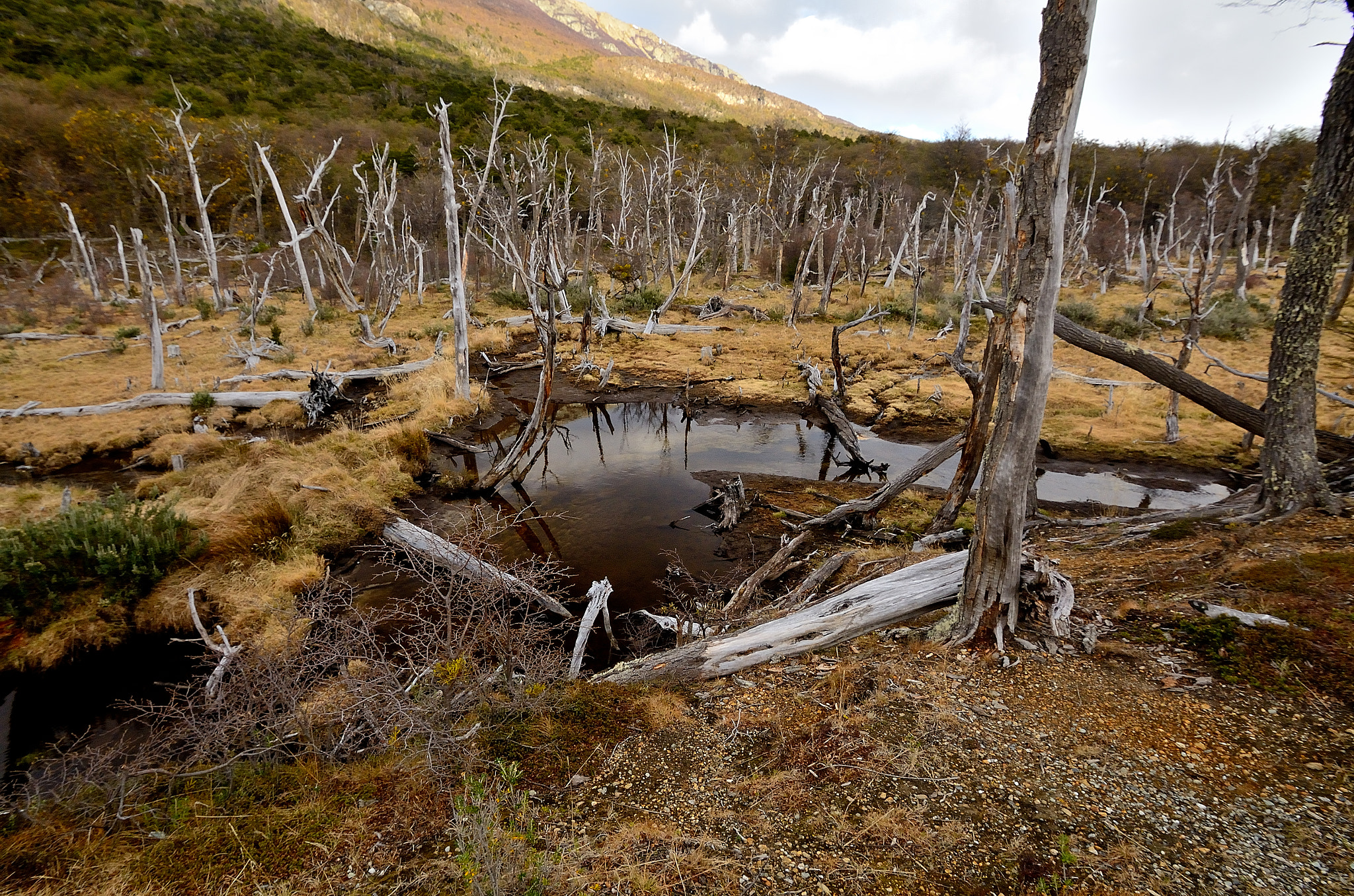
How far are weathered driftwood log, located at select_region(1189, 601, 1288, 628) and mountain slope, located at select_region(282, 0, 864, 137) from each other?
55.5 metres

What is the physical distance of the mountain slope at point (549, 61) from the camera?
60.2 meters

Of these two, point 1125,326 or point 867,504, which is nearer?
point 867,504

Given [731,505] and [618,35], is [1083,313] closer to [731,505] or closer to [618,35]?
[731,505]

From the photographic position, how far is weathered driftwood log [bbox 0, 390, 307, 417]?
36.3 ft

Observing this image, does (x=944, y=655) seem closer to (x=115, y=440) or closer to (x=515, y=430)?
(x=515, y=430)

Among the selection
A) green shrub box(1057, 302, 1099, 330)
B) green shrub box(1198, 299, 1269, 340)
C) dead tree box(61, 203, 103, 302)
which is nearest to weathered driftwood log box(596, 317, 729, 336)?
green shrub box(1057, 302, 1099, 330)

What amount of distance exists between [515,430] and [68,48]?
130 ft

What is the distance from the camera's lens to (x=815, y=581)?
605cm

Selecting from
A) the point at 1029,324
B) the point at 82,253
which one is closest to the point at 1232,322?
the point at 1029,324

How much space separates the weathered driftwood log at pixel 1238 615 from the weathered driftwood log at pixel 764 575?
372cm

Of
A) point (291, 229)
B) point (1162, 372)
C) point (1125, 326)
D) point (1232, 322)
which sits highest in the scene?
point (291, 229)

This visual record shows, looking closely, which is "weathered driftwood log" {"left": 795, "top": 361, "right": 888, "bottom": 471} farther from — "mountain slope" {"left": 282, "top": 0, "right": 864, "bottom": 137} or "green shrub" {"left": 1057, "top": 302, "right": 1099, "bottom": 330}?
"mountain slope" {"left": 282, "top": 0, "right": 864, "bottom": 137}

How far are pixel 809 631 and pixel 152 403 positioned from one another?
14394 mm

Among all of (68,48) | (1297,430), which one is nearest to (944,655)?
(1297,430)
